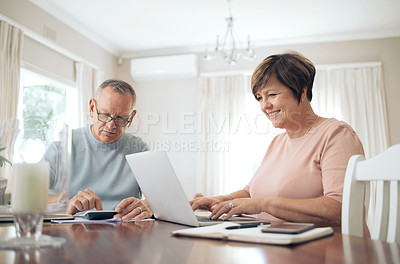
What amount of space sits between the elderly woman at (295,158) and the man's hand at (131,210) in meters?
0.21

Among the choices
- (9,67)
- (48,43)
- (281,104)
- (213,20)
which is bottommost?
(281,104)

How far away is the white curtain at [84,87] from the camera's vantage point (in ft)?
15.3

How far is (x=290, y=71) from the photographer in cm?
158

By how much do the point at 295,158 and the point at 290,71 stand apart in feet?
1.26

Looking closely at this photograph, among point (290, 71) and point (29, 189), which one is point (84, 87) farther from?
point (29, 189)

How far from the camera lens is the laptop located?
43.7 inches

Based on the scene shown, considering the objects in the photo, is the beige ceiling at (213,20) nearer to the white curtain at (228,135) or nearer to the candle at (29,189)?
the white curtain at (228,135)

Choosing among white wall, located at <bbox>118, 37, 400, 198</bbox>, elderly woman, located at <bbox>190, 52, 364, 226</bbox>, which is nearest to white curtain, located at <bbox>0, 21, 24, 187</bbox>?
white wall, located at <bbox>118, 37, 400, 198</bbox>

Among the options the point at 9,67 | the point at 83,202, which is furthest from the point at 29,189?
the point at 9,67

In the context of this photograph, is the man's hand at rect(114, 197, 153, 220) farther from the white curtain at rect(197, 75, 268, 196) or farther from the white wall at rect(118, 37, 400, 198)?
the white wall at rect(118, 37, 400, 198)

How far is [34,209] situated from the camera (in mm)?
742

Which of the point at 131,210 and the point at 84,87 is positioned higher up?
the point at 84,87

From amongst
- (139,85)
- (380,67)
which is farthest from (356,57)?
(139,85)

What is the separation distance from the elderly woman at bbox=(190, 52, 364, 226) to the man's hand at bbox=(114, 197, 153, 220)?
207 millimetres
